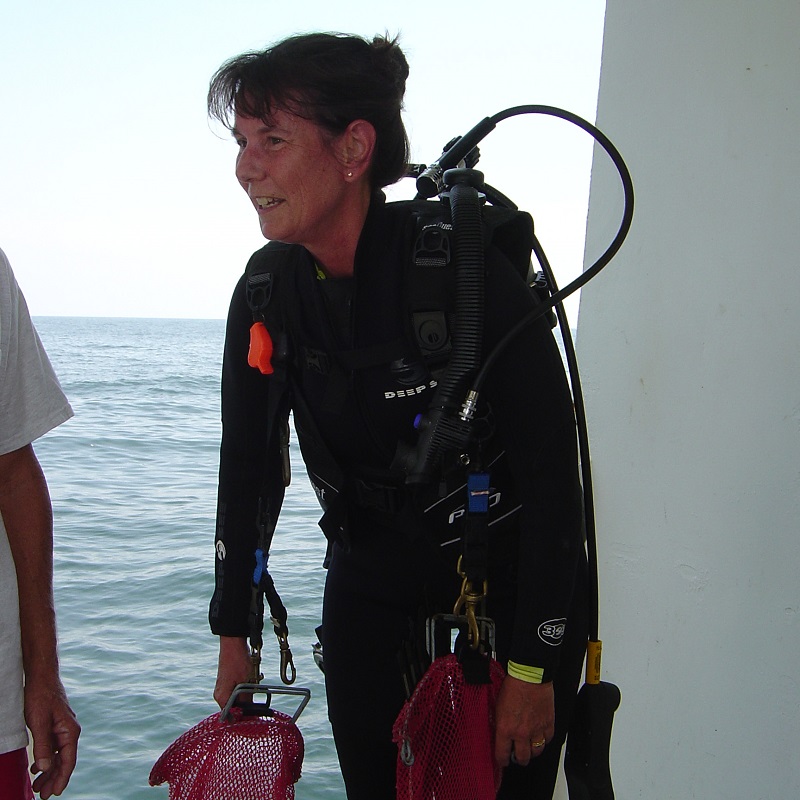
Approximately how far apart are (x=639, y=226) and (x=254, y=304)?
82 cm

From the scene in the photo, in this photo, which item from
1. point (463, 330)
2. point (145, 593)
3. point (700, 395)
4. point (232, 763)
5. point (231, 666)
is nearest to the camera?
point (463, 330)

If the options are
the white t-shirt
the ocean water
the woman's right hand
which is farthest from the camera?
the ocean water

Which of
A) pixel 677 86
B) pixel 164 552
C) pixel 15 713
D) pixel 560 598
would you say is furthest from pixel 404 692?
pixel 164 552

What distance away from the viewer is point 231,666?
145 centimetres

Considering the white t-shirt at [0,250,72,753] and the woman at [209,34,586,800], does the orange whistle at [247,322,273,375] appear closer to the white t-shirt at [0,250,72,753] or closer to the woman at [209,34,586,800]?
the woman at [209,34,586,800]

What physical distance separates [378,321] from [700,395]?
2.34 feet

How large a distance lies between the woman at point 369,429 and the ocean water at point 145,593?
62.4 inches

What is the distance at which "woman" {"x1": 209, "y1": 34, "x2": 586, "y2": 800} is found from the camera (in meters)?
1.27

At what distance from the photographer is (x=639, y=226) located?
1.78 meters

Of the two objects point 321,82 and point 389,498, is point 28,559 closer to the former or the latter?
point 389,498

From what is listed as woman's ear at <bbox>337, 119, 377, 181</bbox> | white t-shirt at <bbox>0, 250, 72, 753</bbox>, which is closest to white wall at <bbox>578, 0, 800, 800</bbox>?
woman's ear at <bbox>337, 119, 377, 181</bbox>

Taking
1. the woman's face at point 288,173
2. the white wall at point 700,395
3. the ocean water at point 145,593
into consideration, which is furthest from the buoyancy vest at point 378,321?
the ocean water at point 145,593

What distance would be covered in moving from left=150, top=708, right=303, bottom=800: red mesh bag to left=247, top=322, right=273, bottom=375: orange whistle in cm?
53

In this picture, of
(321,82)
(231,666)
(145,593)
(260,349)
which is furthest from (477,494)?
(145,593)
